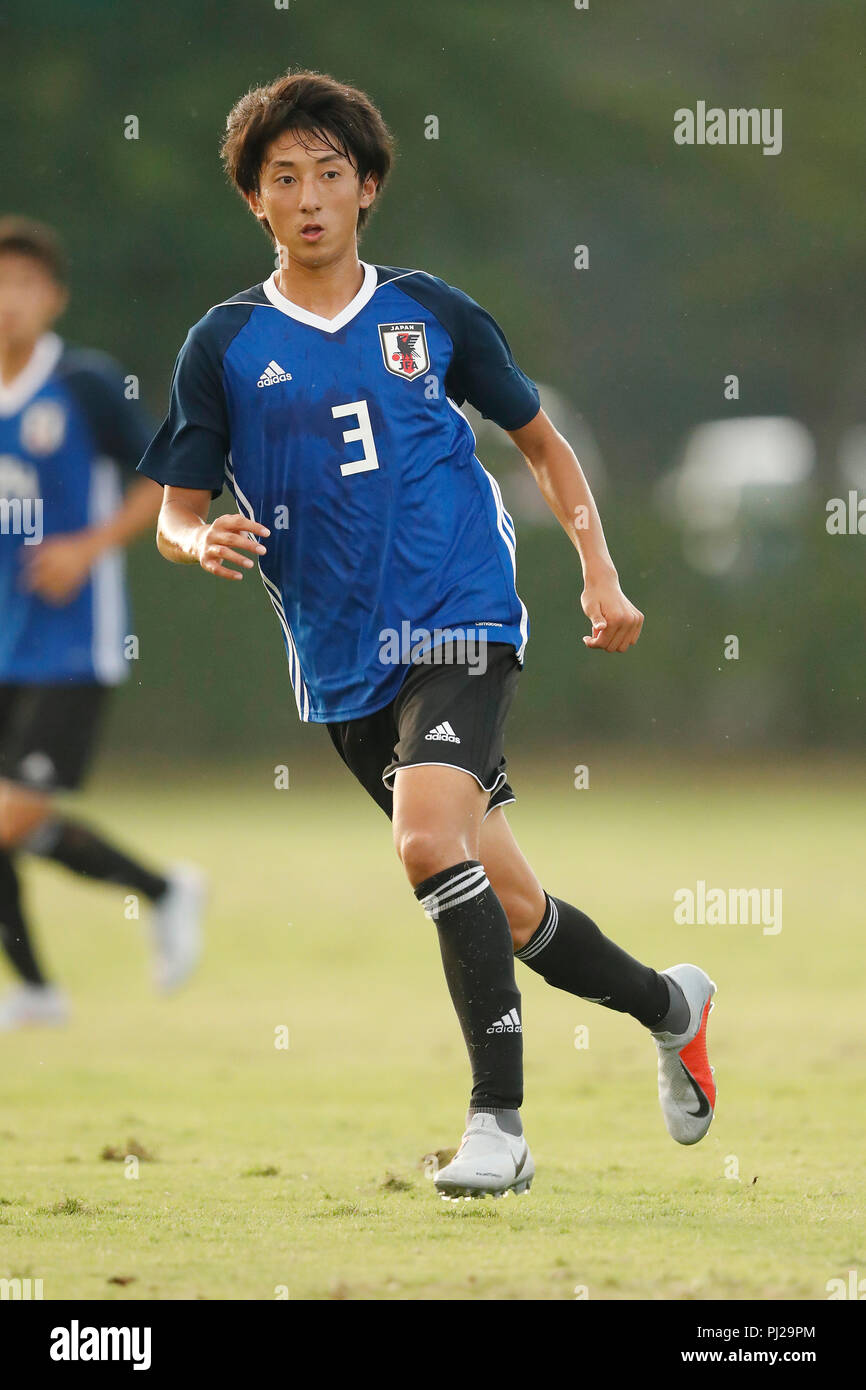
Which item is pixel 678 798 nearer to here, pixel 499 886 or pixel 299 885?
pixel 299 885

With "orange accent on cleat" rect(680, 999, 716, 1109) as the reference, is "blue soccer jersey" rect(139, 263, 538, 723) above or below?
above

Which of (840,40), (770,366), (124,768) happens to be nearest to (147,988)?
(124,768)

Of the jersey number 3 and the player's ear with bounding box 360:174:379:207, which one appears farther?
the player's ear with bounding box 360:174:379:207

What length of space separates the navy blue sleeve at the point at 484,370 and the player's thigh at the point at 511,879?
878 millimetres

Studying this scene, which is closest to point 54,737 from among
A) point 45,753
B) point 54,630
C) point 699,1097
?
point 45,753

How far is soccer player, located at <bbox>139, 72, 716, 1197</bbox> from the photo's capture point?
12.9 feet

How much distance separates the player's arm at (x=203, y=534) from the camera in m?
3.59

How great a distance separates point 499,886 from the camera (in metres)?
4.12

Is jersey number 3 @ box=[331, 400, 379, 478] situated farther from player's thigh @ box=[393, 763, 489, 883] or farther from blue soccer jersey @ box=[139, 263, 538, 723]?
player's thigh @ box=[393, 763, 489, 883]

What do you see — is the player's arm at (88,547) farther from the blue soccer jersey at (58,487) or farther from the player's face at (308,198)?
the player's face at (308,198)

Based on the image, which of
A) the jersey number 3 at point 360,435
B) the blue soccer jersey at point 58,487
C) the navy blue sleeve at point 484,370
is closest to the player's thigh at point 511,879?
the jersey number 3 at point 360,435

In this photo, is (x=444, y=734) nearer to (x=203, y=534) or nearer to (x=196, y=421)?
(x=203, y=534)

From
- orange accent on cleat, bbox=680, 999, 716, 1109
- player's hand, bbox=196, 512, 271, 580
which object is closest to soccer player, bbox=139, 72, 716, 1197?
player's hand, bbox=196, 512, 271, 580

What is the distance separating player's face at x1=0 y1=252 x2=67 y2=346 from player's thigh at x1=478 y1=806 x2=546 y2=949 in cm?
602
